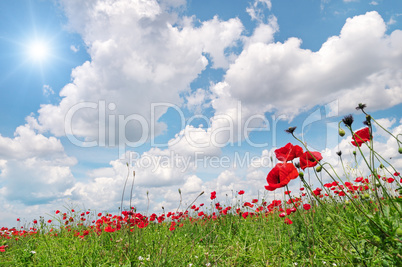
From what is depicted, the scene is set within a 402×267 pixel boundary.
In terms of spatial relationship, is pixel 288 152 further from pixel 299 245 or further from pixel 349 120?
pixel 299 245

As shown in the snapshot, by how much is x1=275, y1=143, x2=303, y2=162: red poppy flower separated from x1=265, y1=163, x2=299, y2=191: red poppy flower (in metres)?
0.17

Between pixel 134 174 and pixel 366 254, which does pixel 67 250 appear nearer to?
pixel 134 174

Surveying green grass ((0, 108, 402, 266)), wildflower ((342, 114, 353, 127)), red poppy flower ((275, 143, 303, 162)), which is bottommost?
green grass ((0, 108, 402, 266))

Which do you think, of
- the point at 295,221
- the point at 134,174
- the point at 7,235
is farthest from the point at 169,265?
the point at 7,235

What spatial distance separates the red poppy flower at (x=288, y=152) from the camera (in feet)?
7.43

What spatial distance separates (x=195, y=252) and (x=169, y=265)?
2.09 ft

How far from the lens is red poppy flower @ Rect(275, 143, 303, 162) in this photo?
2.27 meters

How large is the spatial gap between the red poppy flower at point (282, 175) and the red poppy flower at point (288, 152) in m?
0.17

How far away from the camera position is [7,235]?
29.0 ft

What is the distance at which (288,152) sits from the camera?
2283mm

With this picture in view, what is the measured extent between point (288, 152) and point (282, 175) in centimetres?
29

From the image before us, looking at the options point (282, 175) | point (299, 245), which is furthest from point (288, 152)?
point (299, 245)

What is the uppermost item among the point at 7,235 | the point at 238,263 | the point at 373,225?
the point at 373,225

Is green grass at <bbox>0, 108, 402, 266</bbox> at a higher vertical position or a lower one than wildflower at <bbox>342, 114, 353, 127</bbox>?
lower
